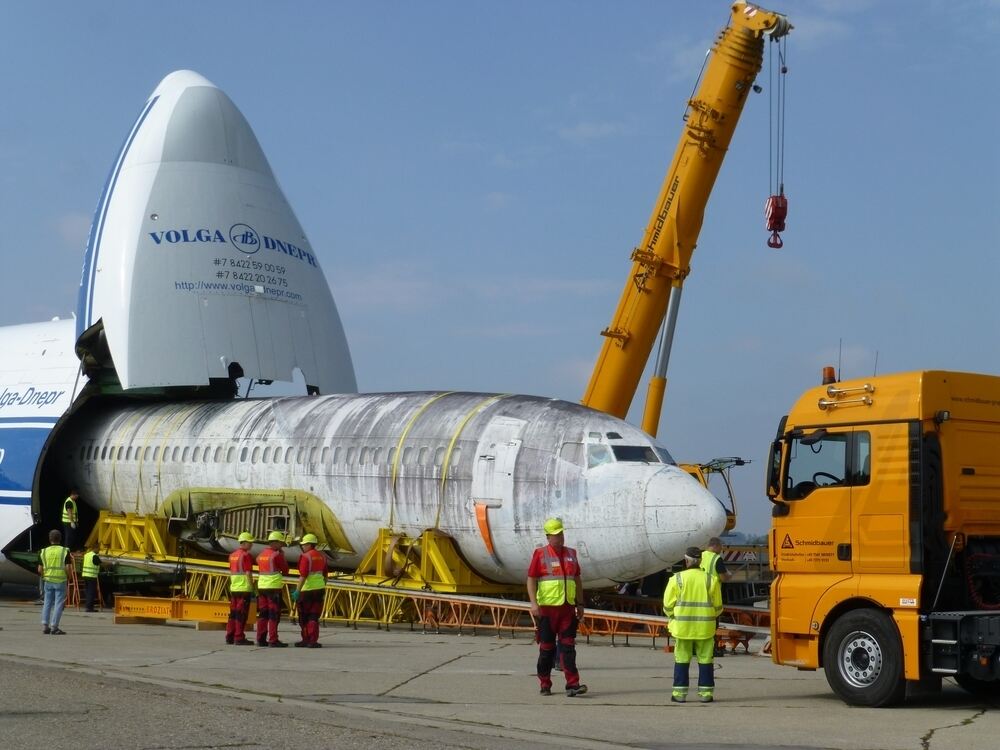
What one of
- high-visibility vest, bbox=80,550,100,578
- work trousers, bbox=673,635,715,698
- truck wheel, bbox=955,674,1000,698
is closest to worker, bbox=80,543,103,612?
high-visibility vest, bbox=80,550,100,578

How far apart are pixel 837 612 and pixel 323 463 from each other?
1127 centimetres

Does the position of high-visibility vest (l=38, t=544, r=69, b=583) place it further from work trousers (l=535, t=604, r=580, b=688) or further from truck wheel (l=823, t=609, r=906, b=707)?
truck wheel (l=823, t=609, r=906, b=707)

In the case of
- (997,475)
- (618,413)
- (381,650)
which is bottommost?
(381,650)

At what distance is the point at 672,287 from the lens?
2552cm

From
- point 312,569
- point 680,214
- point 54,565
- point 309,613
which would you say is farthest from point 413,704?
point 680,214

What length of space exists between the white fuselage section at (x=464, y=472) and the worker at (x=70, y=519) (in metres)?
1.79

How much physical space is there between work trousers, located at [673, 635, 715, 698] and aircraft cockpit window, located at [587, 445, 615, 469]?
631cm

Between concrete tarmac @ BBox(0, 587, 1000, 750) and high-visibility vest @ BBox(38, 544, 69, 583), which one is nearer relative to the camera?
concrete tarmac @ BBox(0, 587, 1000, 750)

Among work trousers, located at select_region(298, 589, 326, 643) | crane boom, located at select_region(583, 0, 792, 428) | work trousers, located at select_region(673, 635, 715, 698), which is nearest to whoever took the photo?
work trousers, located at select_region(673, 635, 715, 698)

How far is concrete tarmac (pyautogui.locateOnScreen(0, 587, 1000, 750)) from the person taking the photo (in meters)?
9.27

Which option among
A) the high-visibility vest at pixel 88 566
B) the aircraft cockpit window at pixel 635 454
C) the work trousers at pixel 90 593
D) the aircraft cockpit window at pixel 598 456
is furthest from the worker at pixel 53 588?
the aircraft cockpit window at pixel 635 454

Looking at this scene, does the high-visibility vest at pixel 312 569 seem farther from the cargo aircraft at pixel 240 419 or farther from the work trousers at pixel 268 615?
the cargo aircraft at pixel 240 419

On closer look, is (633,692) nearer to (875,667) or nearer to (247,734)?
(875,667)

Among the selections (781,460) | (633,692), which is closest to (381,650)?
(633,692)
